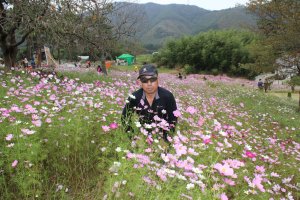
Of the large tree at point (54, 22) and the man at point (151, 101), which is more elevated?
the large tree at point (54, 22)

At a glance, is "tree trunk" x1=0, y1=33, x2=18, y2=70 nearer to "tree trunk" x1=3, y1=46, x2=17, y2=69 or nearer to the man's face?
"tree trunk" x1=3, y1=46, x2=17, y2=69

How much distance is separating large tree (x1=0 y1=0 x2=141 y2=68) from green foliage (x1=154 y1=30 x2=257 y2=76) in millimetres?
37773

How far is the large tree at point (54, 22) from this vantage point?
386 inches

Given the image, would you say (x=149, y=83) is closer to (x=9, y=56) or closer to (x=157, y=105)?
(x=157, y=105)

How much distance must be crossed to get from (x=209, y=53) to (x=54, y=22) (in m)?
41.8

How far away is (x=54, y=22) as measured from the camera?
32.1ft

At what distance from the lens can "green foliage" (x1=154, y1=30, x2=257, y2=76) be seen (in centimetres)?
4816

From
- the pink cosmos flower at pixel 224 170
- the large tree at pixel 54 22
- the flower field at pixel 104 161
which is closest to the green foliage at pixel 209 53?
the large tree at pixel 54 22

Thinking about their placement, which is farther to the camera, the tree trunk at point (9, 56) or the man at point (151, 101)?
the tree trunk at point (9, 56)

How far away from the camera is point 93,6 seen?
11508 mm

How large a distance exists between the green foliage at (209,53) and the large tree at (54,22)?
124 feet

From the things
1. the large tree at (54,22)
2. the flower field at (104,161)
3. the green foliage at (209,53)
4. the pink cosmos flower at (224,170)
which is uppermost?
the large tree at (54,22)

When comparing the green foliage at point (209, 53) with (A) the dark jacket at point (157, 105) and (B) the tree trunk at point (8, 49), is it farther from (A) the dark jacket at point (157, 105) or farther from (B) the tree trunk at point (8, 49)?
(A) the dark jacket at point (157, 105)

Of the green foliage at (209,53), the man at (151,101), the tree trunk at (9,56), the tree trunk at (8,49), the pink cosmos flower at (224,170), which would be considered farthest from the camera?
the green foliage at (209,53)
